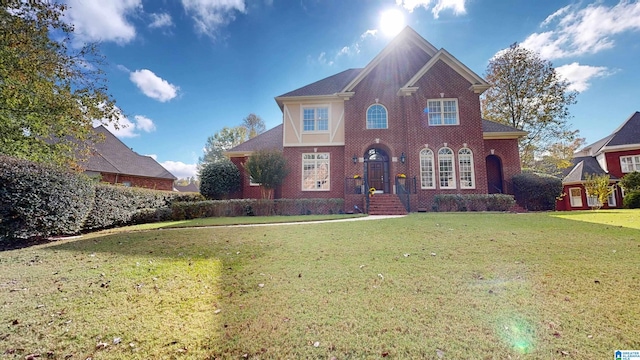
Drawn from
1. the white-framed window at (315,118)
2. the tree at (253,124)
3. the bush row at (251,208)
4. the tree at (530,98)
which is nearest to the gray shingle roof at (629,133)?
the tree at (530,98)

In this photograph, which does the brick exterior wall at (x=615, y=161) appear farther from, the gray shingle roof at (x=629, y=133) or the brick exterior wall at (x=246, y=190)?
the brick exterior wall at (x=246, y=190)

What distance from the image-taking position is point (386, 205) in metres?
13.2

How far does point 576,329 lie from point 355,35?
598 inches

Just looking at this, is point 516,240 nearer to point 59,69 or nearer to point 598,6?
point 598,6

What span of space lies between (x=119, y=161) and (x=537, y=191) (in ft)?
99.7

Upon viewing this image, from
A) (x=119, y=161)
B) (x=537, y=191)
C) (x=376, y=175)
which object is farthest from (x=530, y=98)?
(x=119, y=161)

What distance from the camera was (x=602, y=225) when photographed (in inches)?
285

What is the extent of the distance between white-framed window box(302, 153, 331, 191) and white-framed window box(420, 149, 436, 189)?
559 cm

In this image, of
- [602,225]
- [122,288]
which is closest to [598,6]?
[602,225]

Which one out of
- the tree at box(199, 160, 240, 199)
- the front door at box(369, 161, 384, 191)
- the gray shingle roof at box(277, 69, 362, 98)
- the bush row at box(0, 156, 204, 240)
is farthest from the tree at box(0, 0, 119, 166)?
the front door at box(369, 161, 384, 191)

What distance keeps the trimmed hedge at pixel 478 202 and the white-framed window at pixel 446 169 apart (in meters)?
1.68

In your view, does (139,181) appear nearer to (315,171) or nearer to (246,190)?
(246,190)

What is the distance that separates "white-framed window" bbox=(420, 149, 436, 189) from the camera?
14.9 metres

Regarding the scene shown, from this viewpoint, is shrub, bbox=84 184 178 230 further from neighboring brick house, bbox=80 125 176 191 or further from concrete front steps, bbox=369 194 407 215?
concrete front steps, bbox=369 194 407 215
